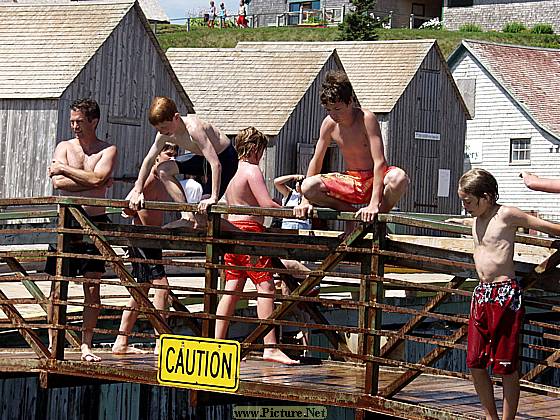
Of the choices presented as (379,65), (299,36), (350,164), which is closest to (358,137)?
(350,164)

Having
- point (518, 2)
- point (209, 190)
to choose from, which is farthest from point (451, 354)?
point (518, 2)

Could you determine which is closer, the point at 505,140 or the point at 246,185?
the point at 246,185

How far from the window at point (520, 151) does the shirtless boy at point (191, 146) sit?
3883 cm

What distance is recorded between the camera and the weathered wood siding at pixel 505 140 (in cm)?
4631

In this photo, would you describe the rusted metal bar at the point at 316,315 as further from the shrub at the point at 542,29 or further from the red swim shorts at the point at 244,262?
the shrub at the point at 542,29

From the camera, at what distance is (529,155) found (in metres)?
47.3

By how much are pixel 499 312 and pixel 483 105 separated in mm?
42207

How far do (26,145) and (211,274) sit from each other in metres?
19.9

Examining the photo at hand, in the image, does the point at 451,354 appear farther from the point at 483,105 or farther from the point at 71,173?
the point at 483,105

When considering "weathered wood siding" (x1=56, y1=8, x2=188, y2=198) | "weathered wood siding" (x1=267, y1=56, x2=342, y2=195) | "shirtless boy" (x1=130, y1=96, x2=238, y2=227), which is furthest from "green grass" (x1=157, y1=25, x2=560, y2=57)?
"shirtless boy" (x1=130, y1=96, x2=238, y2=227)

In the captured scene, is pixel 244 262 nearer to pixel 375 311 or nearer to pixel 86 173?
pixel 86 173

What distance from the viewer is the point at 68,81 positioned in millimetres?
28156

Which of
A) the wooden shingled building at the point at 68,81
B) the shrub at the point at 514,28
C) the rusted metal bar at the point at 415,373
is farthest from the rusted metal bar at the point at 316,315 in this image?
the shrub at the point at 514,28

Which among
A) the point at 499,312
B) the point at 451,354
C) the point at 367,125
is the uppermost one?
the point at 367,125
